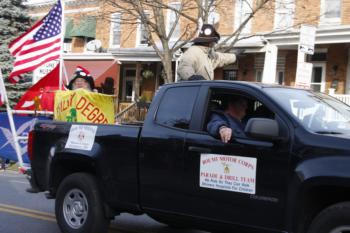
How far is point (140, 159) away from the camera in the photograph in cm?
599

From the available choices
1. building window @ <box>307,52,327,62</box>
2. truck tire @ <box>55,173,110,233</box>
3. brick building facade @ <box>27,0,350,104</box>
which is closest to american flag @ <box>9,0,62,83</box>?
truck tire @ <box>55,173,110,233</box>

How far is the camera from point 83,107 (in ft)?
26.4

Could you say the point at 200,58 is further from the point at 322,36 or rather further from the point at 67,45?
the point at 67,45

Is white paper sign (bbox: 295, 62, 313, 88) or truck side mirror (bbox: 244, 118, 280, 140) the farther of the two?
white paper sign (bbox: 295, 62, 313, 88)

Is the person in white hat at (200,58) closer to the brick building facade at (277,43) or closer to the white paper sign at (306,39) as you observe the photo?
the white paper sign at (306,39)

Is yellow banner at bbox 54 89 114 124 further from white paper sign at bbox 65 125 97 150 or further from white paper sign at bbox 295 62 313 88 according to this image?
white paper sign at bbox 295 62 313 88

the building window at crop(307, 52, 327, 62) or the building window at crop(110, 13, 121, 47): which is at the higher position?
the building window at crop(110, 13, 121, 47)

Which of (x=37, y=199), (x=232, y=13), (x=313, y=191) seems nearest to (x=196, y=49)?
(x=313, y=191)

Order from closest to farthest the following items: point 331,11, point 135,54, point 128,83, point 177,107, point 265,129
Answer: point 265,129 → point 177,107 → point 331,11 → point 135,54 → point 128,83

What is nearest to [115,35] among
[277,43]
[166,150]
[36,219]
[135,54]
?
[135,54]

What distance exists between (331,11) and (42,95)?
13537 millimetres

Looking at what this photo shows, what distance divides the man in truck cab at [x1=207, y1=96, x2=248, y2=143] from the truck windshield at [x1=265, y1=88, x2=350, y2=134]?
407 mm

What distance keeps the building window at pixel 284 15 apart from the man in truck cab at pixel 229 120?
53.9ft

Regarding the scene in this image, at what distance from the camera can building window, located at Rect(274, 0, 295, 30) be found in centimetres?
2180
